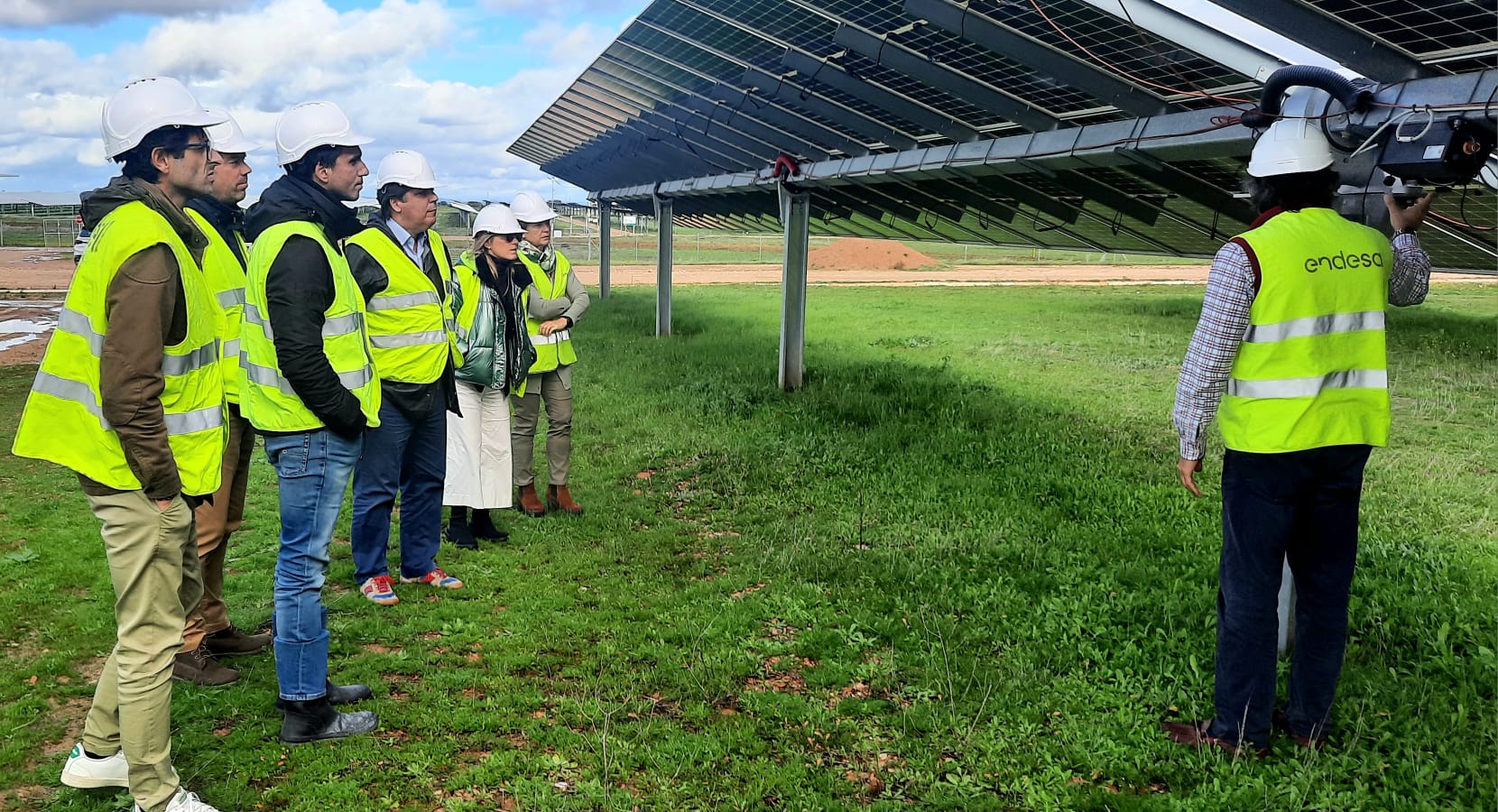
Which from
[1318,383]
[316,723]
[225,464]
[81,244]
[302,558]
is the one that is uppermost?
[81,244]

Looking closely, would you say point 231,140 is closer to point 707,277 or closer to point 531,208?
point 531,208

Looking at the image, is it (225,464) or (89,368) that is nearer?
(89,368)

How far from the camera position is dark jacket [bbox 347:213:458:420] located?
4.54m

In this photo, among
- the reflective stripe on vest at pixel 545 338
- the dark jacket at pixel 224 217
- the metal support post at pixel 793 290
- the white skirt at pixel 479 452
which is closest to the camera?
the dark jacket at pixel 224 217

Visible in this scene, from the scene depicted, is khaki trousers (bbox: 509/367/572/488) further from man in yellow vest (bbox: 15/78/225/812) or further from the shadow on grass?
man in yellow vest (bbox: 15/78/225/812)

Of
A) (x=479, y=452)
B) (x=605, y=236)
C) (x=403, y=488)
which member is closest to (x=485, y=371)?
(x=479, y=452)

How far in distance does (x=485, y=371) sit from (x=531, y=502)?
121 centimetres

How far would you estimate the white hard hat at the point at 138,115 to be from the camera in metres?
3.14

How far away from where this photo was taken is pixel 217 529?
4.46 metres

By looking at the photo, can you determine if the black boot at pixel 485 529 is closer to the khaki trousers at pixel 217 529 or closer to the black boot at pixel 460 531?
the black boot at pixel 460 531

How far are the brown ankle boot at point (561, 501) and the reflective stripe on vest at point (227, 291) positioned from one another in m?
2.70

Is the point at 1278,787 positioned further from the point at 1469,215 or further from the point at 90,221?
the point at 1469,215

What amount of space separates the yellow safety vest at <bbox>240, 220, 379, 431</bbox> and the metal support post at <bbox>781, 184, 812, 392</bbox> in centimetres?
755

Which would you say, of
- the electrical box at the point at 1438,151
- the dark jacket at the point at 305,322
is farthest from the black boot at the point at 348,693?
the electrical box at the point at 1438,151
